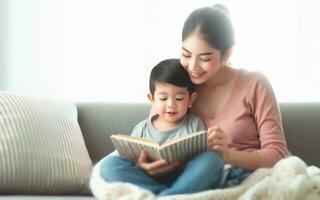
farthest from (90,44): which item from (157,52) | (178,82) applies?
(178,82)

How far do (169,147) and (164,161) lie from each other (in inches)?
2.6

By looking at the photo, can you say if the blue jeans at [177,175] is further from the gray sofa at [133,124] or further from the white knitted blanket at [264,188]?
the gray sofa at [133,124]

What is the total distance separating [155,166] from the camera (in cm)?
121

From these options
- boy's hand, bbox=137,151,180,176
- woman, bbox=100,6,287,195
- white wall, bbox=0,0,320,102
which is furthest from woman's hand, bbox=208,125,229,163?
white wall, bbox=0,0,320,102

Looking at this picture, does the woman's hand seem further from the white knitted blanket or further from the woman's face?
the woman's face

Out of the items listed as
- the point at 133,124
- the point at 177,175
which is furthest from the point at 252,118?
the point at 133,124

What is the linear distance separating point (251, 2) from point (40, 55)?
3.24 feet

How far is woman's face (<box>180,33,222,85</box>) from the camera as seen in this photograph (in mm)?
1363

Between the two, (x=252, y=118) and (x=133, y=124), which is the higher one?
(x=252, y=118)

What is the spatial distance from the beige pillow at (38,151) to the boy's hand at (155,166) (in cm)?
36

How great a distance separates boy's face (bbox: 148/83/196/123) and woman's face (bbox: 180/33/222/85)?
6 cm

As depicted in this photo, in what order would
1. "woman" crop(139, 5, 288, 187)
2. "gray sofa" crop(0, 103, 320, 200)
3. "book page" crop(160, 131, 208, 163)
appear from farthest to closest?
"gray sofa" crop(0, 103, 320, 200) → "woman" crop(139, 5, 288, 187) → "book page" crop(160, 131, 208, 163)

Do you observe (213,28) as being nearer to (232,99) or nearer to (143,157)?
(232,99)

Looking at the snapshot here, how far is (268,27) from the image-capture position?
218cm
